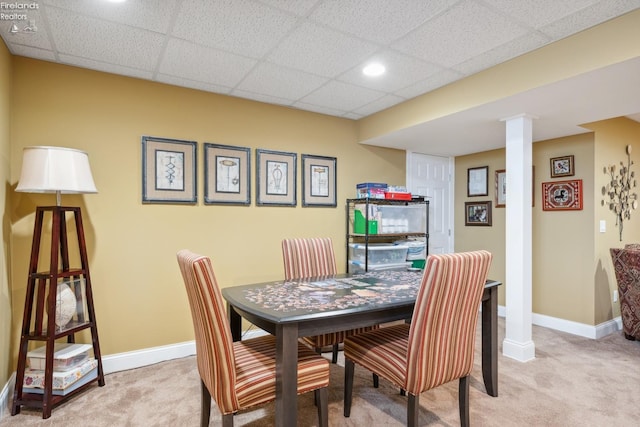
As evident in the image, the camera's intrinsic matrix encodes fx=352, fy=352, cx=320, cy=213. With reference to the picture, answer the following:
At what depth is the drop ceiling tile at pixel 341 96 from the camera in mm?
3080

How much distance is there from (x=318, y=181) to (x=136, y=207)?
1.78 m

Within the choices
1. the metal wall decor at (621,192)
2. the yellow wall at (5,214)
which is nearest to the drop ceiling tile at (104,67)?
the yellow wall at (5,214)

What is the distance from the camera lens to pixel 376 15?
1970 mm

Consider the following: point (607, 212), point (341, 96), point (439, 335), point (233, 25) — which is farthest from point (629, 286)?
point (233, 25)

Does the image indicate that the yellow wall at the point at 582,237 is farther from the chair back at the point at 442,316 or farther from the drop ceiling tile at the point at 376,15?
the drop ceiling tile at the point at 376,15

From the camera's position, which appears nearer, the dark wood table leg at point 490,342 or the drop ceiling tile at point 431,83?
the dark wood table leg at point 490,342

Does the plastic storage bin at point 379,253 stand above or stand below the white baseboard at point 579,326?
above

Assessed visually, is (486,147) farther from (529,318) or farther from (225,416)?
(225,416)

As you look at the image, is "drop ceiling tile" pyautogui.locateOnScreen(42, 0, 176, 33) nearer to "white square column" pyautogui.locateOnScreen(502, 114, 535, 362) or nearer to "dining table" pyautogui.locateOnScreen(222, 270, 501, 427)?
"dining table" pyautogui.locateOnScreen(222, 270, 501, 427)

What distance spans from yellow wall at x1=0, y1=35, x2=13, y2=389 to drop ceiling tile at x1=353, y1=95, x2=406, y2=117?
2.82m

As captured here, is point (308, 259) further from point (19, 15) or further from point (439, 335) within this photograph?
point (19, 15)

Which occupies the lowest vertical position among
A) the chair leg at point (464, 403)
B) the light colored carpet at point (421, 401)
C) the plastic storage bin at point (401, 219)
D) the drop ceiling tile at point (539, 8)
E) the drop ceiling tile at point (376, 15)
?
the light colored carpet at point (421, 401)

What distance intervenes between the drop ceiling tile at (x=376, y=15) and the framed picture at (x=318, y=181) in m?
1.71

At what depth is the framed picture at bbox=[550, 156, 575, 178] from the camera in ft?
12.2
